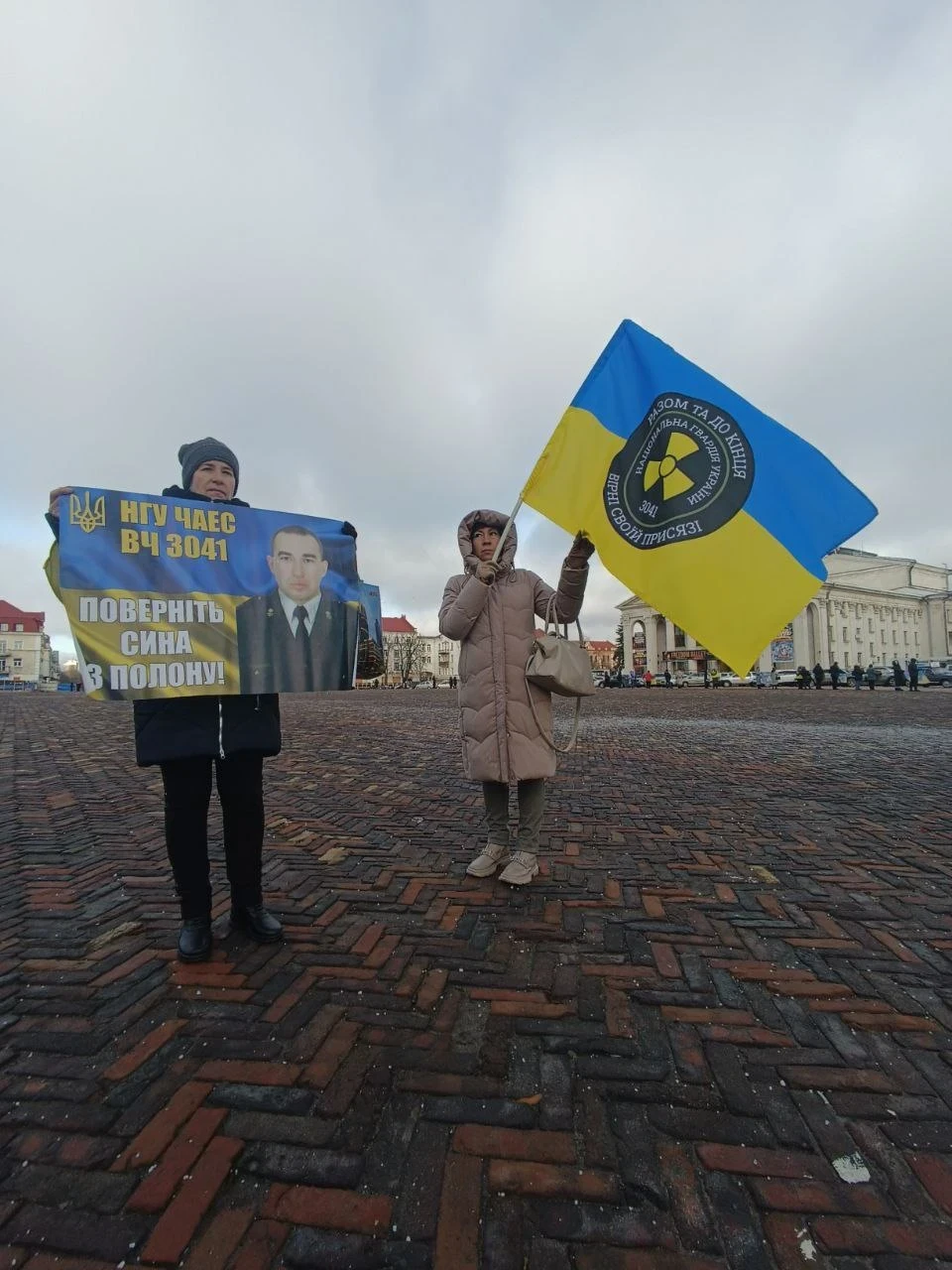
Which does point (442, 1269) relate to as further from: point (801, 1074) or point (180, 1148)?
point (801, 1074)

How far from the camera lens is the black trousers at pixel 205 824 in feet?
8.05

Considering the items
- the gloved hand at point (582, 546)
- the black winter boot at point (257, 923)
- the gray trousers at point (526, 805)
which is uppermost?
the gloved hand at point (582, 546)

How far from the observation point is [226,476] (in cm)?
277

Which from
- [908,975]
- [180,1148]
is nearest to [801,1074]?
[908,975]

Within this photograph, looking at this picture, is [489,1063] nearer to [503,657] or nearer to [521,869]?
[521,869]

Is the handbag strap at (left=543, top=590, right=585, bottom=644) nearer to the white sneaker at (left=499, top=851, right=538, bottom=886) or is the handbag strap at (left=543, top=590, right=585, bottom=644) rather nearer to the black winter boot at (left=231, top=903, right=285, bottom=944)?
the white sneaker at (left=499, top=851, right=538, bottom=886)

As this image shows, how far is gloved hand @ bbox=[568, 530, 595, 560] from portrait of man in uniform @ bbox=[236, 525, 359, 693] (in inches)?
44.0

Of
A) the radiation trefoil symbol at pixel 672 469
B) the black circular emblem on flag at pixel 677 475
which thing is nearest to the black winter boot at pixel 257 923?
the black circular emblem on flag at pixel 677 475

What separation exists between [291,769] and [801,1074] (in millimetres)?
6235

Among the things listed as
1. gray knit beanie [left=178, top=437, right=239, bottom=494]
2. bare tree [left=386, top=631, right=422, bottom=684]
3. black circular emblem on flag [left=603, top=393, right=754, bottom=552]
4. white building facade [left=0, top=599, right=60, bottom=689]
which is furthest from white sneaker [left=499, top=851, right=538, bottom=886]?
white building facade [left=0, top=599, right=60, bottom=689]

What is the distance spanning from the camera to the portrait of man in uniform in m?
2.72

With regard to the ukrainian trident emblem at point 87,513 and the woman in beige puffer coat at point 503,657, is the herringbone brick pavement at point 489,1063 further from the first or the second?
the ukrainian trident emblem at point 87,513

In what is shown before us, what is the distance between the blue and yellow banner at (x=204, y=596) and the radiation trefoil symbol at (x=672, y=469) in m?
1.52

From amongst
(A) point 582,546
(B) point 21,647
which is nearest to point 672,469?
(A) point 582,546
